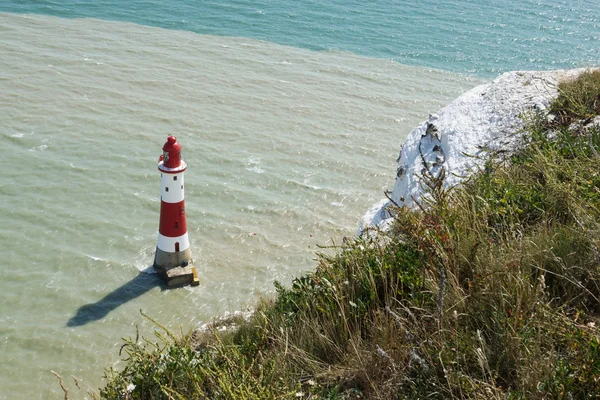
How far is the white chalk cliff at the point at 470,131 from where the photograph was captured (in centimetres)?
727

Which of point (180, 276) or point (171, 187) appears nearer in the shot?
point (171, 187)

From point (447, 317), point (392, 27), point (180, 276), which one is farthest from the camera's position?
point (392, 27)

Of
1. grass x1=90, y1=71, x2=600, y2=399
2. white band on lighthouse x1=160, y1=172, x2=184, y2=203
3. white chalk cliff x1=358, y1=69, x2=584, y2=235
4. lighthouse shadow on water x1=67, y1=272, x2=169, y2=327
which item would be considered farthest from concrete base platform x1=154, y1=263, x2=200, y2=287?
grass x1=90, y1=71, x2=600, y2=399

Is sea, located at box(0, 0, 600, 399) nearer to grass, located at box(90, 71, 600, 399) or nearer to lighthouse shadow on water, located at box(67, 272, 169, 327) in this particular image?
lighthouse shadow on water, located at box(67, 272, 169, 327)

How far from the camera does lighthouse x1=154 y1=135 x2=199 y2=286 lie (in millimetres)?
9219

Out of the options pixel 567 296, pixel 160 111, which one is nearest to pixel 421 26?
pixel 160 111

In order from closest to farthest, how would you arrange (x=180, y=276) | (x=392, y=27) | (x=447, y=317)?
(x=447, y=317) → (x=180, y=276) → (x=392, y=27)

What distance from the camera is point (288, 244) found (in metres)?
10.8

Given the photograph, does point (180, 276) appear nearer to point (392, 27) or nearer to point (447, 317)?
point (447, 317)

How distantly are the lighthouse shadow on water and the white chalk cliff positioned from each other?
3.57m

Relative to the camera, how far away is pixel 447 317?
13.9 ft

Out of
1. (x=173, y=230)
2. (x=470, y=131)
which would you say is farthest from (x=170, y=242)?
(x=470, y=131)

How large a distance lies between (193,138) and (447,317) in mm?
10934

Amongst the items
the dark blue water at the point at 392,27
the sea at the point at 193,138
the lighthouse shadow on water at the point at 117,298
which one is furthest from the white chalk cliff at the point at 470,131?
the dark blue water at the point at 392,27
